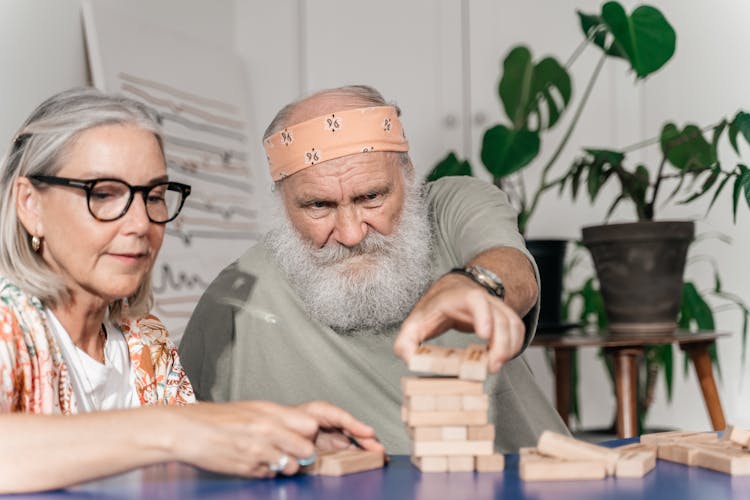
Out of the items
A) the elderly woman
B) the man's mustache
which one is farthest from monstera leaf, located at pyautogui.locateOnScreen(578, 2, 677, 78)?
the elderly woman

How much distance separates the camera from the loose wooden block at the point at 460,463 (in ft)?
4.03

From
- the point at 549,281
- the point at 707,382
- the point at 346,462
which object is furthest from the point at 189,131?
the point at 346,462

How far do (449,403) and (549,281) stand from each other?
2.25m

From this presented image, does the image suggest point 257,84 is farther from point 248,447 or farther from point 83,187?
point 248,447

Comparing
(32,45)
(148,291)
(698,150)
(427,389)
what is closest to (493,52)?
(698,150)

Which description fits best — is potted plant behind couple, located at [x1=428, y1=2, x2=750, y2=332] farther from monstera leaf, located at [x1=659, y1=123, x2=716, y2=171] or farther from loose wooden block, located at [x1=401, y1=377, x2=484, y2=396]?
loose wooden block, located at [x1=401, y1=377, x2=484, y2=396]

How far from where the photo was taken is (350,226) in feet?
7.07

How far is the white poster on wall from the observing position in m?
3.64

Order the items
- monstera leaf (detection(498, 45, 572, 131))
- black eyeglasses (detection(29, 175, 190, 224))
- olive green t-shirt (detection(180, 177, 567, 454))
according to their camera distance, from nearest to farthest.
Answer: black eyeglasses (detection(29, 175, 190, 224)) → olive green t-shirt (detection(180, 177, 567, 454)) → monstera leaf (detection(498, 45, 572, 131))

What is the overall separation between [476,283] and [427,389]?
1.25 ft

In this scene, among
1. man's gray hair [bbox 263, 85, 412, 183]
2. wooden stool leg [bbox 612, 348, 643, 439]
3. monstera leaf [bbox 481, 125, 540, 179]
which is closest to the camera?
man's gray hair [bbox 263, 85, 412, 183]

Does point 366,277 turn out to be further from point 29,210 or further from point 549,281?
point 549,281

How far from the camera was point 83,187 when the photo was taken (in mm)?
1521

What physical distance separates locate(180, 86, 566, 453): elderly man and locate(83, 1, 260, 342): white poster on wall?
4.97ft
